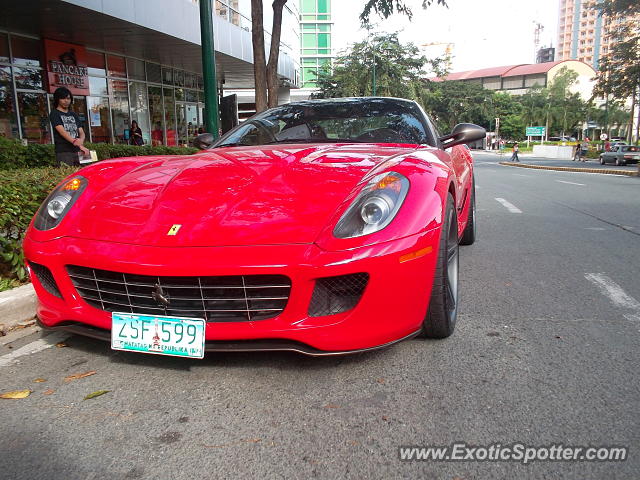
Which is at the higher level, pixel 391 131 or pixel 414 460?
pixel 391 131

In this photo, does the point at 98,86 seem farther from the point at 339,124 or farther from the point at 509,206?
the point at 339,124

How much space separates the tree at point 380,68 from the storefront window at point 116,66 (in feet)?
68.0

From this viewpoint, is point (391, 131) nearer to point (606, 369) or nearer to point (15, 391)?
point (606, 369)

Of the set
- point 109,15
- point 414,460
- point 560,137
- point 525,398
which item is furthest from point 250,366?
point 560,137

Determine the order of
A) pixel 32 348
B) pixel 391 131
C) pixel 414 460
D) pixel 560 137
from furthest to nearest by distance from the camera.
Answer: pixel 560 137 → pixel 391 131 → pixel 32 348 → pixel 414 460

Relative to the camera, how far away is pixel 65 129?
6.42 m

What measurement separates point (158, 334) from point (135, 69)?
723 inches

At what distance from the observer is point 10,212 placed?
142 inches

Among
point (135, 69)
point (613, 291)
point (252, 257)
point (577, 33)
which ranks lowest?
point (613, 291)

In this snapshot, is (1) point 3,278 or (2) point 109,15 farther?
(2) point 109,15

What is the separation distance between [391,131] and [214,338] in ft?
6.74

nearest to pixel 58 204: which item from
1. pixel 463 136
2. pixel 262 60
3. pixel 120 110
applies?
pixel 463 136

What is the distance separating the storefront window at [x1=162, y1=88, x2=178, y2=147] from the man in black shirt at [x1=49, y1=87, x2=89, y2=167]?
14.4 metres

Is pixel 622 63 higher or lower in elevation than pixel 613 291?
higher
